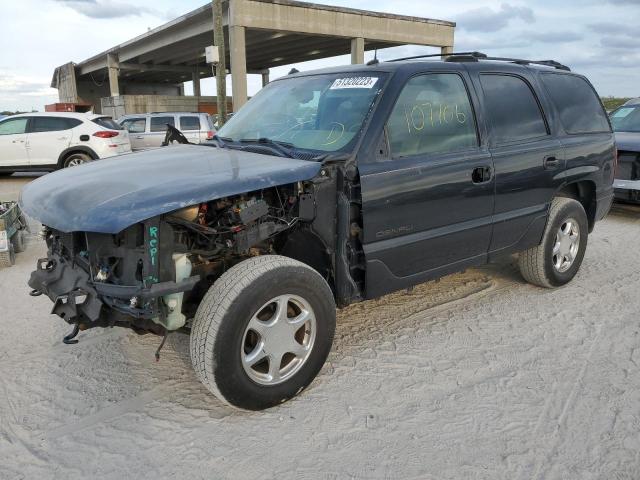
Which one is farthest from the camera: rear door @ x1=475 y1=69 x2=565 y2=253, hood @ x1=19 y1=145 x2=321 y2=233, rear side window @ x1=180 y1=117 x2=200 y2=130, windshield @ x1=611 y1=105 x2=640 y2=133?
rear side window @ x1=180 y1=117 x2=200 y2=130

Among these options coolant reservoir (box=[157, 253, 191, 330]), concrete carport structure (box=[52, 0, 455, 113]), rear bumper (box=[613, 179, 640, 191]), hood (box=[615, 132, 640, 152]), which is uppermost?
concrete carport structure (box=[52, 0, 455, 113])

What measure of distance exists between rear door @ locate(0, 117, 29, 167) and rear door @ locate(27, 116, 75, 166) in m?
0.13

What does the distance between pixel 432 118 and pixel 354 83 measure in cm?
57

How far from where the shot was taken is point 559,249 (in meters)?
4.79

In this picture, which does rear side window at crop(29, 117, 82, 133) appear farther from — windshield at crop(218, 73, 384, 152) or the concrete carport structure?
windshield at crop(218, 73, 384, 152)

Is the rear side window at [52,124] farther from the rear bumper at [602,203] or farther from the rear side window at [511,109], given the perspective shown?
the rear bumper at [602,203]

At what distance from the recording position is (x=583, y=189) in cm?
491

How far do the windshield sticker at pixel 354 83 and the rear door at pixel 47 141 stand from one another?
10836 millimetres

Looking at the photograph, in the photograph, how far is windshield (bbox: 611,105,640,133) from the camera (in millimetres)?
8820

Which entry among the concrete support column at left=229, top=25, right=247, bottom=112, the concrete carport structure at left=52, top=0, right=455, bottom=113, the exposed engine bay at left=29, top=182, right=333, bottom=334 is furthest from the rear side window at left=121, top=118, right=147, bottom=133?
the exposed engine bay at left=29, top=182, right=333, bottom=334

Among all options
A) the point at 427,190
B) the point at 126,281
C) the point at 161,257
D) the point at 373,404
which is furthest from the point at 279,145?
the point at 373,404

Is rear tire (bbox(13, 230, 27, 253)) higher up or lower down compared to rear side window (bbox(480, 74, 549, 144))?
lower down

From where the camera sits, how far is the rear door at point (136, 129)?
14641 mm

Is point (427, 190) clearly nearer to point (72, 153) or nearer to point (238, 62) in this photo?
point (72, 153)
